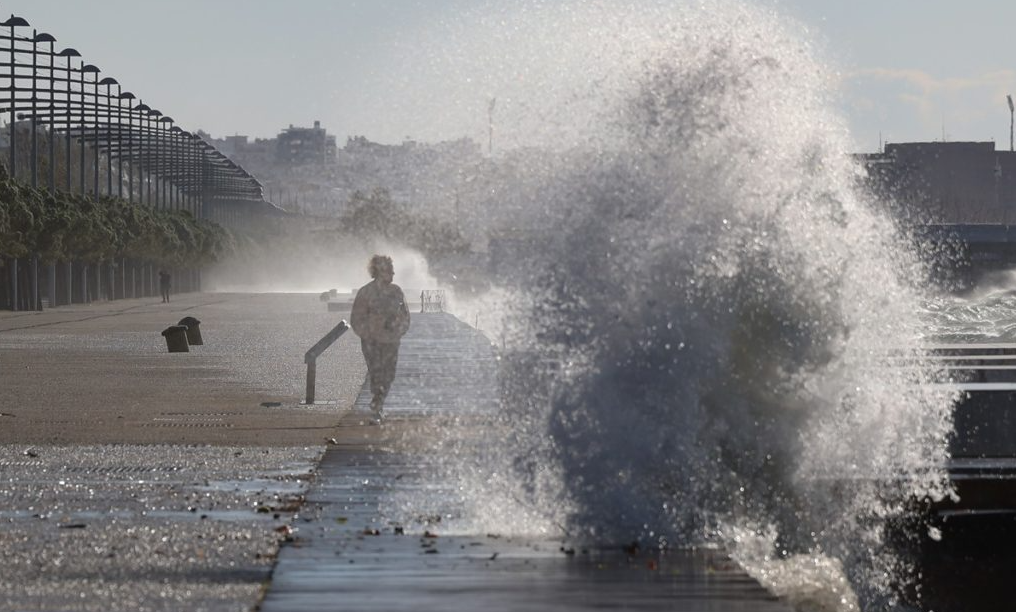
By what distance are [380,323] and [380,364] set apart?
1.39 ft

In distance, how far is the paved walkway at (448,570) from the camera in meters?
8.48

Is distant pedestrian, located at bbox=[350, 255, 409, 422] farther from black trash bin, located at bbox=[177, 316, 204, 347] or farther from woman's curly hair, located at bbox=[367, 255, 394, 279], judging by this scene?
black trash bin, located at bbox=[177, 316, 204, 347]

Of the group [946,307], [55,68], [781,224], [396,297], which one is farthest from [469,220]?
[946,307]

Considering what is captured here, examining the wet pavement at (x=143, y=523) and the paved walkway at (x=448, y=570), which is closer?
the paved walkway at (x=448, y=570)

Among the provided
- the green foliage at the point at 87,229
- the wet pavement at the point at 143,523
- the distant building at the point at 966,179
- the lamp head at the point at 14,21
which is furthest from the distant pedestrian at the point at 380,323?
the distant building at the point at 966,179

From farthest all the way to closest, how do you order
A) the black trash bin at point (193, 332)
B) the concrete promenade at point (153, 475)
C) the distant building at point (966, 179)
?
the distant building at point (966, 179) < the black trash bin at point (193, 332) < the concrete promenade at point (153, 475)

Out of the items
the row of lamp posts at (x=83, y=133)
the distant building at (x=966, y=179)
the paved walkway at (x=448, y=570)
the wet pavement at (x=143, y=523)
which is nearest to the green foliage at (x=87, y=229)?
the row of lamp posts at (x=83, y=133)

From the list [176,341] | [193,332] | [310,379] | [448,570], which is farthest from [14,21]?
[448,570]

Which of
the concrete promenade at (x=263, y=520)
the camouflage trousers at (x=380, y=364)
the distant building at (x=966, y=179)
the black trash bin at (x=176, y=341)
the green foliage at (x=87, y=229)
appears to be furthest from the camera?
the distant building at (x=966, y=179)

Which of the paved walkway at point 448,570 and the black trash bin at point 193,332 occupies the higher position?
the paved walkway at point 448,570

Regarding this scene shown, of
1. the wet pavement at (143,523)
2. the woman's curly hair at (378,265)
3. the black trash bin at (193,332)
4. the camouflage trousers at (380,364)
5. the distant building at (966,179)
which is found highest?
the distant building at (966,179)

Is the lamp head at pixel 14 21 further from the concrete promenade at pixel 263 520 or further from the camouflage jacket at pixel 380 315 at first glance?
the camouflage jacket at pixel 380 315

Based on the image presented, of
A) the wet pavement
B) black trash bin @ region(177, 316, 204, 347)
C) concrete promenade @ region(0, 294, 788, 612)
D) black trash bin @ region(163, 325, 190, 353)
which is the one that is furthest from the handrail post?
black trash bin @ region(177, 316, 204, 347)

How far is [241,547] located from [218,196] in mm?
189233
